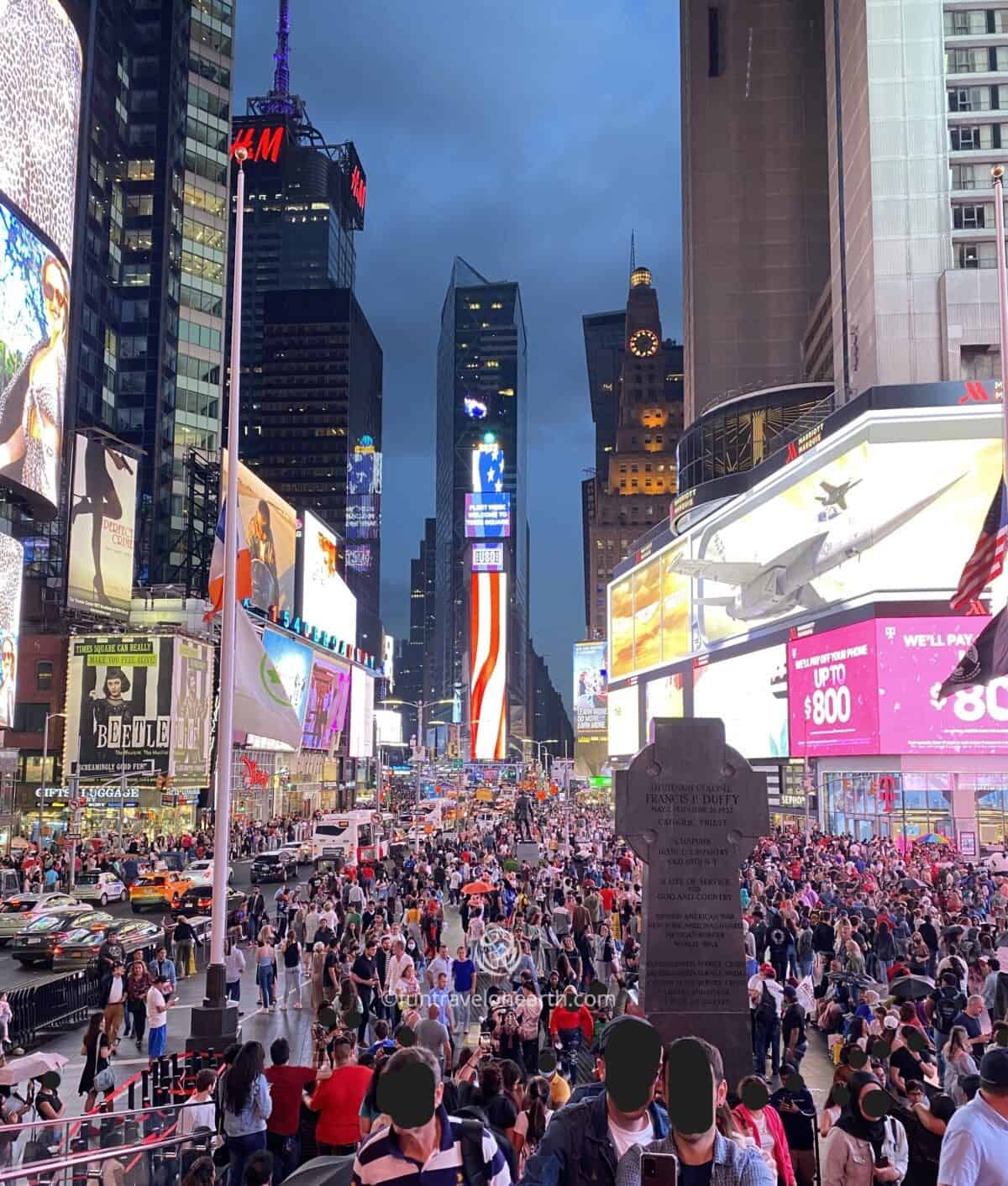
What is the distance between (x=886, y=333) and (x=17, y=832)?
5358 cm

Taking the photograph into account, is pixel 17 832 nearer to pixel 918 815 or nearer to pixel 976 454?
pixel 918 815

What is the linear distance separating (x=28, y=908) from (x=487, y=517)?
331ft

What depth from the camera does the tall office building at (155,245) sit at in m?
104

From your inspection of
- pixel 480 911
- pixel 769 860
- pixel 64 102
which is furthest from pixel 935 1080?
pixel 64 102

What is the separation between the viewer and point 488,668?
117 m

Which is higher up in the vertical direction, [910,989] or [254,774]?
[254,774]

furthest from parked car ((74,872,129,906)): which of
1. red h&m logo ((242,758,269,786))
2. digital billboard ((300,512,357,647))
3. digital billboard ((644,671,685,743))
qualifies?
digital billboard ((300,512,357,647))

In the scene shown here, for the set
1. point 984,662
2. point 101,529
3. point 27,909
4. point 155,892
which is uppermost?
point 101,529

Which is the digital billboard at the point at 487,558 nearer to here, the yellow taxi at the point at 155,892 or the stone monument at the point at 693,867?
the yellow taxi at the point at 155,892

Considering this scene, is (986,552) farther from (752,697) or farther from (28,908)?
(752,697)

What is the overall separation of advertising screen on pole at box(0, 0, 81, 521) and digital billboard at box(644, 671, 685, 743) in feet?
153

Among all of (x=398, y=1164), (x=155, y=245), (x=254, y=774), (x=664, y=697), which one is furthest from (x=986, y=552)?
(x=155, y=245)

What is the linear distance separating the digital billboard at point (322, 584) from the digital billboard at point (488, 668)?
12850 millimetres

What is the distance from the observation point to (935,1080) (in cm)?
1065
